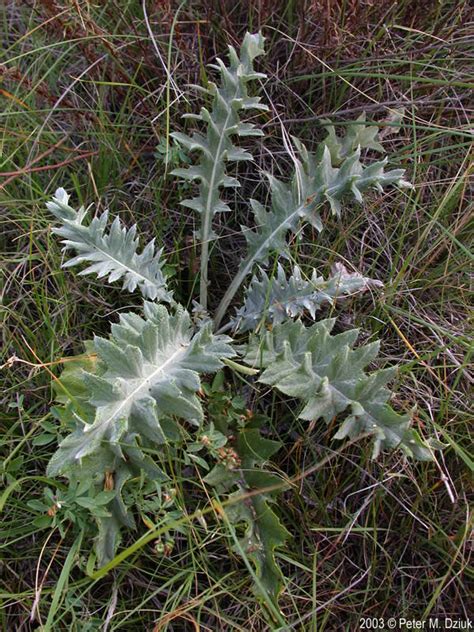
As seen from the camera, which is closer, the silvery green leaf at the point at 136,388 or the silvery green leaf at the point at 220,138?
the silvery green leaf at the point at 136,388

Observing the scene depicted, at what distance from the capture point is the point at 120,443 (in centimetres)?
154

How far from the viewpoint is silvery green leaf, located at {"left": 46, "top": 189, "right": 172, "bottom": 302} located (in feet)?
6.42

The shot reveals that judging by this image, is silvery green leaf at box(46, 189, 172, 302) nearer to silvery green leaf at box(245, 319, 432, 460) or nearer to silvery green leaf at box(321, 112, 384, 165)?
silvery green leaf at box(245, 319, 432, 460)

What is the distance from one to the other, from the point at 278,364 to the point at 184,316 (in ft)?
1.06

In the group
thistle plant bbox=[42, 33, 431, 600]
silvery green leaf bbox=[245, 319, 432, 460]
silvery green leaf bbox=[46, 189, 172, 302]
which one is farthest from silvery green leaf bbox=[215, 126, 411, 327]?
silvery green leaf bbox=[245, 319, 432, 460]

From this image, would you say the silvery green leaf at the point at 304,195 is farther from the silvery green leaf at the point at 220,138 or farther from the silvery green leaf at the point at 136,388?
the silvery green leaf at the point at 136,388

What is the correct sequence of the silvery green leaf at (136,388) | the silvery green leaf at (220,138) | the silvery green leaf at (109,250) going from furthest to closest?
the silvery green leaf at (220,138)
the silvery green leaf at (109,250)
the silvery green leaf at (136,388)

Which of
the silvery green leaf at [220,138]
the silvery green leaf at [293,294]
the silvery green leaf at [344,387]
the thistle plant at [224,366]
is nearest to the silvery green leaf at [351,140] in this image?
the thistle plant at [224,366]

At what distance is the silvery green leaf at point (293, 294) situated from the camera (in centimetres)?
198

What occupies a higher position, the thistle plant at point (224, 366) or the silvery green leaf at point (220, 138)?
the silvery green leaf at point (220, 138)

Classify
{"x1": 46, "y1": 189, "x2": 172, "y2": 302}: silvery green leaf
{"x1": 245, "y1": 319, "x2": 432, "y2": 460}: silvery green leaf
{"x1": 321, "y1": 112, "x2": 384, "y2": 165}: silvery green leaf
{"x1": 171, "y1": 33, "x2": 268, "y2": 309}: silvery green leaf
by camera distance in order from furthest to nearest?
1. {"x1": 321, "y1": 112, "x2": 384, "y2": 165}: silvery green leaf
2. {"x1": 171, "y1": 33, "x2": 268, "y2": 309}: silvery green leaf
3. {"x1": 46, "y1": 189, "x2": 172, "y2": 302}: silvery green leaf
4. {"x1": 245, "y1": 319, "x2": 432, "y2": 460}: silvery green leaf

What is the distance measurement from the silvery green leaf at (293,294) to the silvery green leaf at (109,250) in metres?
0.28

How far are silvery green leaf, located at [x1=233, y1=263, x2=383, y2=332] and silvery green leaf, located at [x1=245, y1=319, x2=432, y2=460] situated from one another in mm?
196

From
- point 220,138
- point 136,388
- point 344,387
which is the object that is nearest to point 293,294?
point 344,387
